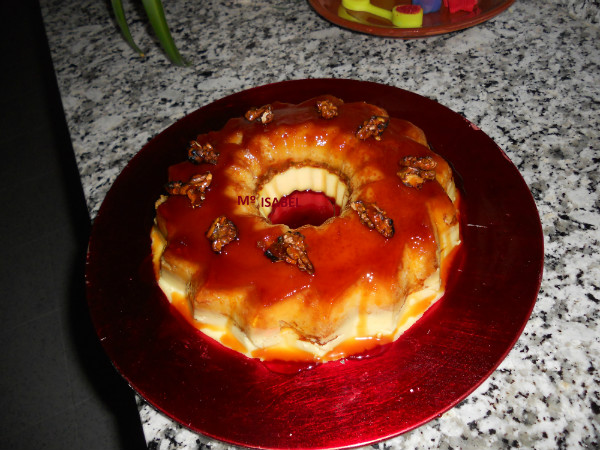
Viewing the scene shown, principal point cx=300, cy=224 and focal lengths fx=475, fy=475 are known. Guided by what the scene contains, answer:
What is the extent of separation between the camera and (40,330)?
281cm

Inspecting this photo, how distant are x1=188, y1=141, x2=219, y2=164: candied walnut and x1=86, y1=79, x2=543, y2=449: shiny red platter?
0.21 m

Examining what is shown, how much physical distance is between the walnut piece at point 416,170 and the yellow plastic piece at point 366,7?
1146 millimetres

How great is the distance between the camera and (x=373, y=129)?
4.35 feet

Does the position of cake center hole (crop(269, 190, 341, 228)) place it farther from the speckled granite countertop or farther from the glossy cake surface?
the speckled granite countertop

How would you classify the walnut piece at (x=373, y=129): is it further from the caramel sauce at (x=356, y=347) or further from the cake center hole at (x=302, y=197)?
the caramel sauce at (x=356, y=347)

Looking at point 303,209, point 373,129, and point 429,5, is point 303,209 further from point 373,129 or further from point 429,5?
point 429,5

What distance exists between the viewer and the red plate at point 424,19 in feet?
6.31

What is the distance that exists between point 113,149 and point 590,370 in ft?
5.57

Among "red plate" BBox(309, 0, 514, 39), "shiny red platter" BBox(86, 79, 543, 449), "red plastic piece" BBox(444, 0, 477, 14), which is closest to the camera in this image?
"shiny red platter" BBox(86, 79, 543, 449)

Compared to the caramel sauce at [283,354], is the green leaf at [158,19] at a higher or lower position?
higher

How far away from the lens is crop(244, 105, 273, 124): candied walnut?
1407 mm

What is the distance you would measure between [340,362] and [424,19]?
5.39ft

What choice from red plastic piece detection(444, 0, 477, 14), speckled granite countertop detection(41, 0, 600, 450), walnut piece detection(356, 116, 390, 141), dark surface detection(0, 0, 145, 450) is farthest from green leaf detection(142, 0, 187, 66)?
dark surface detection(0, 0, 145, 450)

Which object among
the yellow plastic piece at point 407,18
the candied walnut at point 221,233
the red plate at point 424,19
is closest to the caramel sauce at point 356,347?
the candied walnut at point 221,233
